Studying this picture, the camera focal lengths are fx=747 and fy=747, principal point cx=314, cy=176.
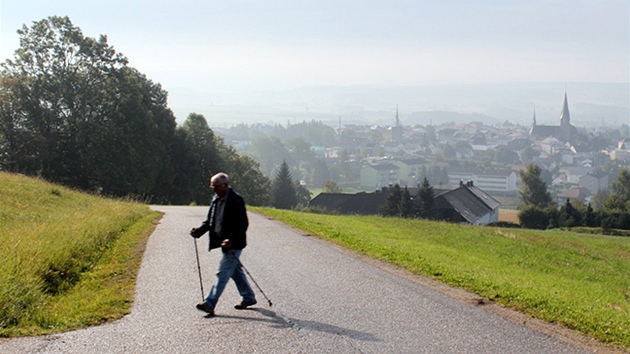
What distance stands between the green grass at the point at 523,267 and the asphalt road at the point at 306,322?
662 mm

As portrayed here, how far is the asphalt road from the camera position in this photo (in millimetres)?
7688

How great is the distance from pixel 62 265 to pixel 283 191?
82353 mm

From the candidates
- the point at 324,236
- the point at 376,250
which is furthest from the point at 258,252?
the point at 324,236

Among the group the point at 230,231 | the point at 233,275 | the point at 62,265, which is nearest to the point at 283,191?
the point at 62,265

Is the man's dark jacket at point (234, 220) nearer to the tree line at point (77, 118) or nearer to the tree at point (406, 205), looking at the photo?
the tree line at point (77, 118)

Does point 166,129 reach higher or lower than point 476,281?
higher

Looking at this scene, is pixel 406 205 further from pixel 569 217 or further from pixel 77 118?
pixel 77 118

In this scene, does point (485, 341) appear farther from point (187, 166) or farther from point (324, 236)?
point (187, 166)

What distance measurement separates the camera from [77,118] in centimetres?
5022

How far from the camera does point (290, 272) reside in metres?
12.6

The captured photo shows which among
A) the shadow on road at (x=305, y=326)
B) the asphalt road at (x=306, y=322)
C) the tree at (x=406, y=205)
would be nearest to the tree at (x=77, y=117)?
the tree at (x=406, y=205)

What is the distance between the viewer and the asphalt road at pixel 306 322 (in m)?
7.69

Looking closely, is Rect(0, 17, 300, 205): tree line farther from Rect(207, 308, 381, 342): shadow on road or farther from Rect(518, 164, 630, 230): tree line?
Rect(207, 308, 381, 342): shadow on road

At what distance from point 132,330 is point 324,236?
10.8 meters
